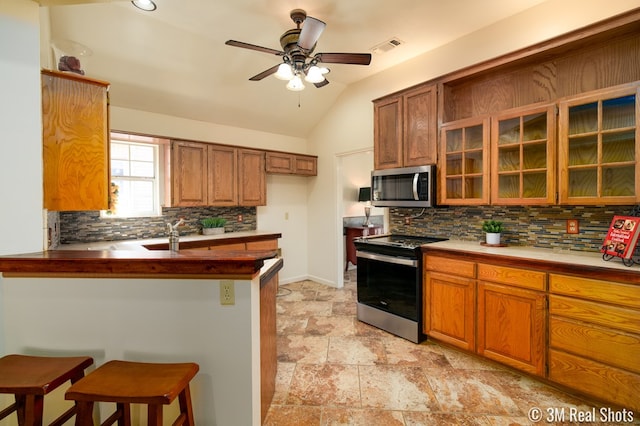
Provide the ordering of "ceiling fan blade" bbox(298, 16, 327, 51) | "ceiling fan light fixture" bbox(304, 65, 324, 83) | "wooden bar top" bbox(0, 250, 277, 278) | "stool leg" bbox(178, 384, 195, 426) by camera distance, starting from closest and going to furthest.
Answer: "stool leg" bbox(178, 384, 195, 426) → "wooden bar top" bbox(0, 250, 277, 278) → "ceiling fan blade" bbox(298, 16, 327, 51) → "ceiling fan light fixture" bbox(304, 65, 324, 83)

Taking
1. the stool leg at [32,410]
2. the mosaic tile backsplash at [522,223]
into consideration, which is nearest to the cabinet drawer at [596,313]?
the mosaic tile backsplash at [522,223]

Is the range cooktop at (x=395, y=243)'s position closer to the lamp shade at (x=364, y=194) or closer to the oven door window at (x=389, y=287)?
the oven door window at (x=389, y=287)

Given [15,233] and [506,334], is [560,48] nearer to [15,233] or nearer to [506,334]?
[506,334]

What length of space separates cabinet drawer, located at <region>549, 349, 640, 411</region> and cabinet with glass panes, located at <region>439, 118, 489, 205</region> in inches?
52.2

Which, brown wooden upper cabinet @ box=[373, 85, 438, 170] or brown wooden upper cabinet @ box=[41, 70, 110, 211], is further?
brown wooden upper cabinet @ box=[373, 85, 438, 170]

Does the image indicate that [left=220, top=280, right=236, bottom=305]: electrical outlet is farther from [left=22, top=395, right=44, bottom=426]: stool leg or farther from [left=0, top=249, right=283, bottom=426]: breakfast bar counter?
[left=22, top=395, right=44, bottom=426]: stool leg

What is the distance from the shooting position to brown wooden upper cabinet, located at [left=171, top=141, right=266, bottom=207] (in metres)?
3.70

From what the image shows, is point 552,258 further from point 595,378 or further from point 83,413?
point 83,413

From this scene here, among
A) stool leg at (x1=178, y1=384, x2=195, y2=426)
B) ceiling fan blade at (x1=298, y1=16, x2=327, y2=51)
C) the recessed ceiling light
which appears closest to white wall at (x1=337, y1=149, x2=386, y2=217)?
ceiling fan blade at (x1=298, y1=16, x2=327, y2=51)

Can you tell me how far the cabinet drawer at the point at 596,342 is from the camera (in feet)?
5.83

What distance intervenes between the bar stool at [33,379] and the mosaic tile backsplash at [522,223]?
125 inches

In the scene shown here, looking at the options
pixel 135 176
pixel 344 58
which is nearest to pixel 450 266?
pixel 344 58

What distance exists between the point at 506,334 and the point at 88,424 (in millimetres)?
2648

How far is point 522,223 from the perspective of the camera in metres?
2.75
